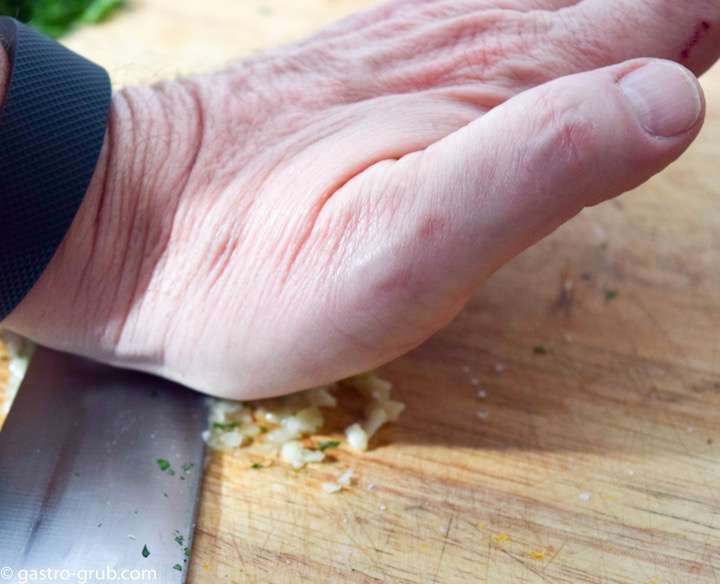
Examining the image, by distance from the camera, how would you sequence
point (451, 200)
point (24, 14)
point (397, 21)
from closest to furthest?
point (451, 200) → point (397, 21) → point (24, 14)

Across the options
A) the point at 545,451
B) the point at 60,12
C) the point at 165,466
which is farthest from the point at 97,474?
the point at 60,12


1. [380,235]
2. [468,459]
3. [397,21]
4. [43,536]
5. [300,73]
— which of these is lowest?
[43,536]

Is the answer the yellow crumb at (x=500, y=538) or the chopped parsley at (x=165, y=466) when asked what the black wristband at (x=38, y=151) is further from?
the yellow crumb at (x=500, y=538)

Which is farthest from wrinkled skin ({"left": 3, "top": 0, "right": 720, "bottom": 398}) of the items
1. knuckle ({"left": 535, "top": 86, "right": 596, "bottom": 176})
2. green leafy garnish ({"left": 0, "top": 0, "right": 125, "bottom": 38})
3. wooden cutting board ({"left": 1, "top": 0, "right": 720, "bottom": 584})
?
green leafy garnish ({"left": 0, "top": 0, "right": 125, "bottom": 38})

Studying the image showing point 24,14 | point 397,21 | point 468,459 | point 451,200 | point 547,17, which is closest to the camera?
point 451,200

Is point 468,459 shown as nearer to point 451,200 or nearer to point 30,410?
point 451,200

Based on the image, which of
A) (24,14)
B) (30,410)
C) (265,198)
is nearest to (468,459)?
(265,198)

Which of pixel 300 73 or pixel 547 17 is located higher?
pixel 547 17
